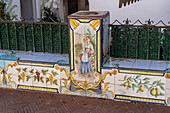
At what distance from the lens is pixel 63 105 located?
650cm

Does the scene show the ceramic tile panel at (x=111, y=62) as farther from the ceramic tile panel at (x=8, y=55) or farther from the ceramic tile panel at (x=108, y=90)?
the ceramic tile panel at (x=8, y=55)

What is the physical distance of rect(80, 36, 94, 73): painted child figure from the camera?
21.2 feet

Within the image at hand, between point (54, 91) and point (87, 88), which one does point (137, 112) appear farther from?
point (54, 91)

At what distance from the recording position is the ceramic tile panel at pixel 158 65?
20.5ft

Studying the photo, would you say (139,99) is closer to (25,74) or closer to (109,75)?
(109,75)

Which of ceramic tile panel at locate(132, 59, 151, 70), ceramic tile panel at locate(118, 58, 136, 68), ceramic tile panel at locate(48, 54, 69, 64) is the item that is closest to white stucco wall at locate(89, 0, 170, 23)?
ceramic tile panel at locate(48, 54, 69, 64)

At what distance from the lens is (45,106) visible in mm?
6461

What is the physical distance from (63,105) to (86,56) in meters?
1.27

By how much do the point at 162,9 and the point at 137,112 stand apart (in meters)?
9.89

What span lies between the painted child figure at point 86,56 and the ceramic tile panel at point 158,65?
1.42 m

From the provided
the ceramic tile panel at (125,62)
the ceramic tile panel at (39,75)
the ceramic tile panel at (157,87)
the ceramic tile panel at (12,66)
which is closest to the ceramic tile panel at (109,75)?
the ceramic tile panel at (125,62)

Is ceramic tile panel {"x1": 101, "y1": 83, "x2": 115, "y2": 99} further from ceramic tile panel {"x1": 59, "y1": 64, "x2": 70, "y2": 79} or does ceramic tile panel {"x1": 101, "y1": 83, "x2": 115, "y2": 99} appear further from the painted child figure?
ceramic tile panel {"x1": 59, "y1": 64, "x2": 70, "y2": 79}

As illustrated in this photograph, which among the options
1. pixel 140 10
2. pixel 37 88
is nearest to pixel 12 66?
pixel 37 88

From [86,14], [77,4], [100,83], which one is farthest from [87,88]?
[77,4]
